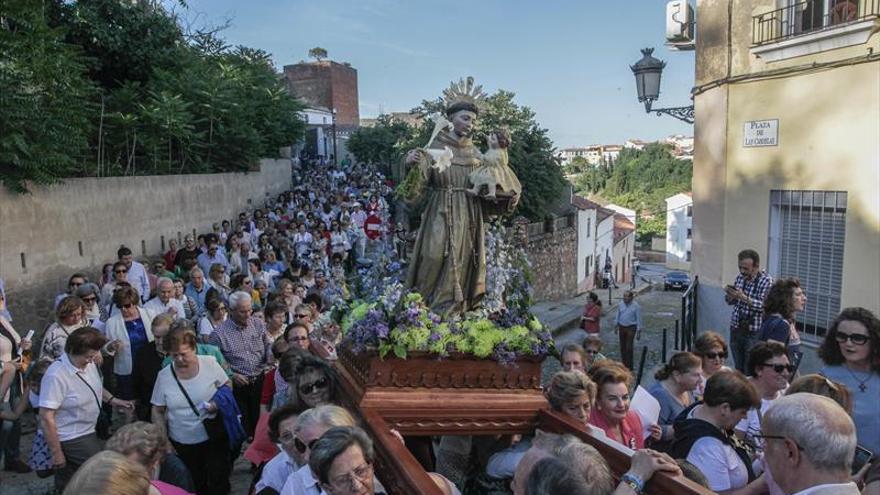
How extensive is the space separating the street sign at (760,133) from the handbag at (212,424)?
8.20m

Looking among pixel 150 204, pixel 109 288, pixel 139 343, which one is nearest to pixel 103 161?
pixel 150 204

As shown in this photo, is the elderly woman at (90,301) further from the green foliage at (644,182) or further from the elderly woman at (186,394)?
the green foliage at (644,182)

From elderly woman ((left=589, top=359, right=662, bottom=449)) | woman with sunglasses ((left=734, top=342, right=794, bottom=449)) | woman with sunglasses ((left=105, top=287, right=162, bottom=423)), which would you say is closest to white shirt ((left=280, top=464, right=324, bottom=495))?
elderly woman ((left=589, top=359, right=662, bottom=449))

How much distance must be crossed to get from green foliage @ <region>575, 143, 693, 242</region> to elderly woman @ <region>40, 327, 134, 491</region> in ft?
214

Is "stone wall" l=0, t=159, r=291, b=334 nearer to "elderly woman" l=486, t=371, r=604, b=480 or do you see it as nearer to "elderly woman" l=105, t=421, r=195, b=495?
"elderly woman" l=105, t=421, r=195, b=495

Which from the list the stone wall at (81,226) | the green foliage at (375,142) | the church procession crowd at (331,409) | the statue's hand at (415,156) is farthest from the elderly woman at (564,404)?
the green foliage at (375,142)

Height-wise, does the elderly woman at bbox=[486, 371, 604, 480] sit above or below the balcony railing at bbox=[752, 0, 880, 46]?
below

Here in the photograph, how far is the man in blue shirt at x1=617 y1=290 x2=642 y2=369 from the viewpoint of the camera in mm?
11227

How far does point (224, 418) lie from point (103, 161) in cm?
1183

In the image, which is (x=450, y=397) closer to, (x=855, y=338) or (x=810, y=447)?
(x=810, y=447)

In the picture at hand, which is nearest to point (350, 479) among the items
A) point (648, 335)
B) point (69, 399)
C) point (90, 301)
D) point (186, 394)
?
point (186, 394)

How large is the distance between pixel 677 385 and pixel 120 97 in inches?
603

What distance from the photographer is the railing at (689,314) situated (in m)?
10.2

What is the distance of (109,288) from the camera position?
8.26 m
